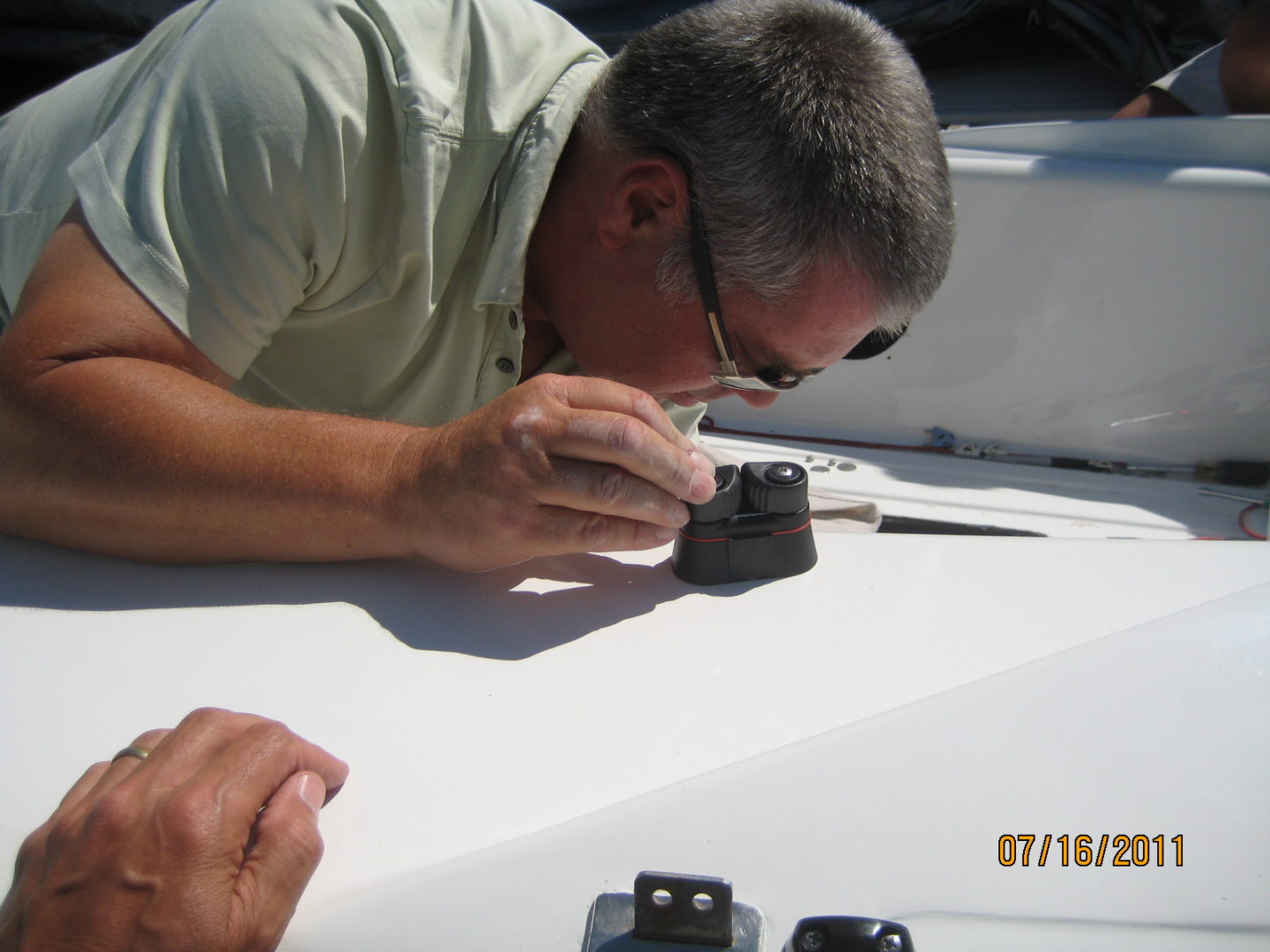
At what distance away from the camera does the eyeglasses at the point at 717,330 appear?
3.87 ft

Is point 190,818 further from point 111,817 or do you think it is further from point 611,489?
point 611,489

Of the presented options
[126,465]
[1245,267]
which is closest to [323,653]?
→ [126,465]

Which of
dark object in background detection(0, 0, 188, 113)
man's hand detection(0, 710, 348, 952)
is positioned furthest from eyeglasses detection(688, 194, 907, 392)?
dark object in background detection(0, 0, 188, 113)

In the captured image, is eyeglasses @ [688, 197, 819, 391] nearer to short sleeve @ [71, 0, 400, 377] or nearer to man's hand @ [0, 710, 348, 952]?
short sleeve @ [71, 0, 400, 377]

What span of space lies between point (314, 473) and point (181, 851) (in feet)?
1.31

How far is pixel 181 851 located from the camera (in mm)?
542

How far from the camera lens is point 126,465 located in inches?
33.9

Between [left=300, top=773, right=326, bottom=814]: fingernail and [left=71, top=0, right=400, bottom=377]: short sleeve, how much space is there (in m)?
0.58

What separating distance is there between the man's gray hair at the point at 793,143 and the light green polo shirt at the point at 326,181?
182 mm

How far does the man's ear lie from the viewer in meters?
1.17

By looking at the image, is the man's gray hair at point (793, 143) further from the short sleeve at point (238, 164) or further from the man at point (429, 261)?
the short sleeve at point (238, 164)

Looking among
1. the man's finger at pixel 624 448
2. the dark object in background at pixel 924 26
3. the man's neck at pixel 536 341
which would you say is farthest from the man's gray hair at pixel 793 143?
the dark object in background at pixel 924 26

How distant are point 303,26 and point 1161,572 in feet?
3.60

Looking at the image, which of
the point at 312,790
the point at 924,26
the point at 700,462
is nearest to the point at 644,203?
the point at 700,462
